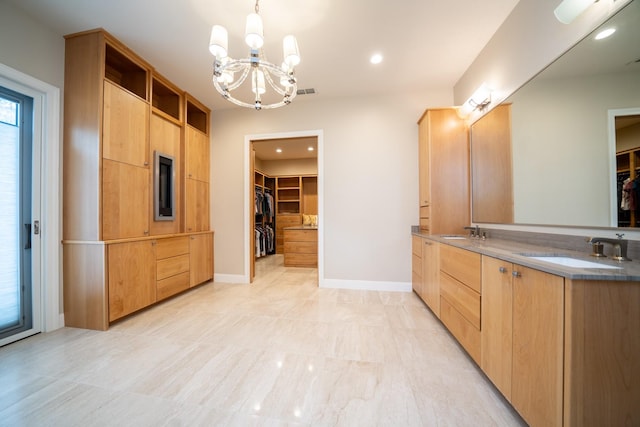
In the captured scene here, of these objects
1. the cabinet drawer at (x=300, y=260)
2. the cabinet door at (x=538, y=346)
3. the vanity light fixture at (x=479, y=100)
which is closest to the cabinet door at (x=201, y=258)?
the cabinet drawer at (x=300, y=260)

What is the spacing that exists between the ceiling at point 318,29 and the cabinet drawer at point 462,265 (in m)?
2.00

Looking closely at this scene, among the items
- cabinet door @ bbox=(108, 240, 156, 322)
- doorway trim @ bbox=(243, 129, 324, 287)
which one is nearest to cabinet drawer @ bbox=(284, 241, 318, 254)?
doorway trim @ bbox=(243, 129, 324, 287)

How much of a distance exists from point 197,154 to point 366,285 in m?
3.15

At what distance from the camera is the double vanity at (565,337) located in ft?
2.68

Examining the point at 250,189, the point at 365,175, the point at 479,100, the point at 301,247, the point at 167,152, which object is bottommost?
the point at 301,247

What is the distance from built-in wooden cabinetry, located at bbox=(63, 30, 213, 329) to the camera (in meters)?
2.05

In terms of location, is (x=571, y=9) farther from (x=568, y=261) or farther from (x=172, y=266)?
(x=172, y=266)

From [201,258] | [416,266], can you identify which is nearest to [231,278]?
[201,258]

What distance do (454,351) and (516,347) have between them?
74 centimetres

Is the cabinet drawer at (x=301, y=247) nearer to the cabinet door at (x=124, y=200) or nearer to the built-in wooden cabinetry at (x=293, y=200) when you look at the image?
the built-in wooden cabinetry at (x=293, y=200)

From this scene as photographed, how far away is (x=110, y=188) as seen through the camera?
2.15 meters

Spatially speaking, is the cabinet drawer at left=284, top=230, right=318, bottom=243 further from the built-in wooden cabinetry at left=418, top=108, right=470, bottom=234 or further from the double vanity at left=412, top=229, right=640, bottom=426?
the double vanity at left=412, top=229, right=640, bottom=426

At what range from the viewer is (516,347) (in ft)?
3.60

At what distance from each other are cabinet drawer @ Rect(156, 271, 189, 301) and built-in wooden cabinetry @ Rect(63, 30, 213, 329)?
1cm
